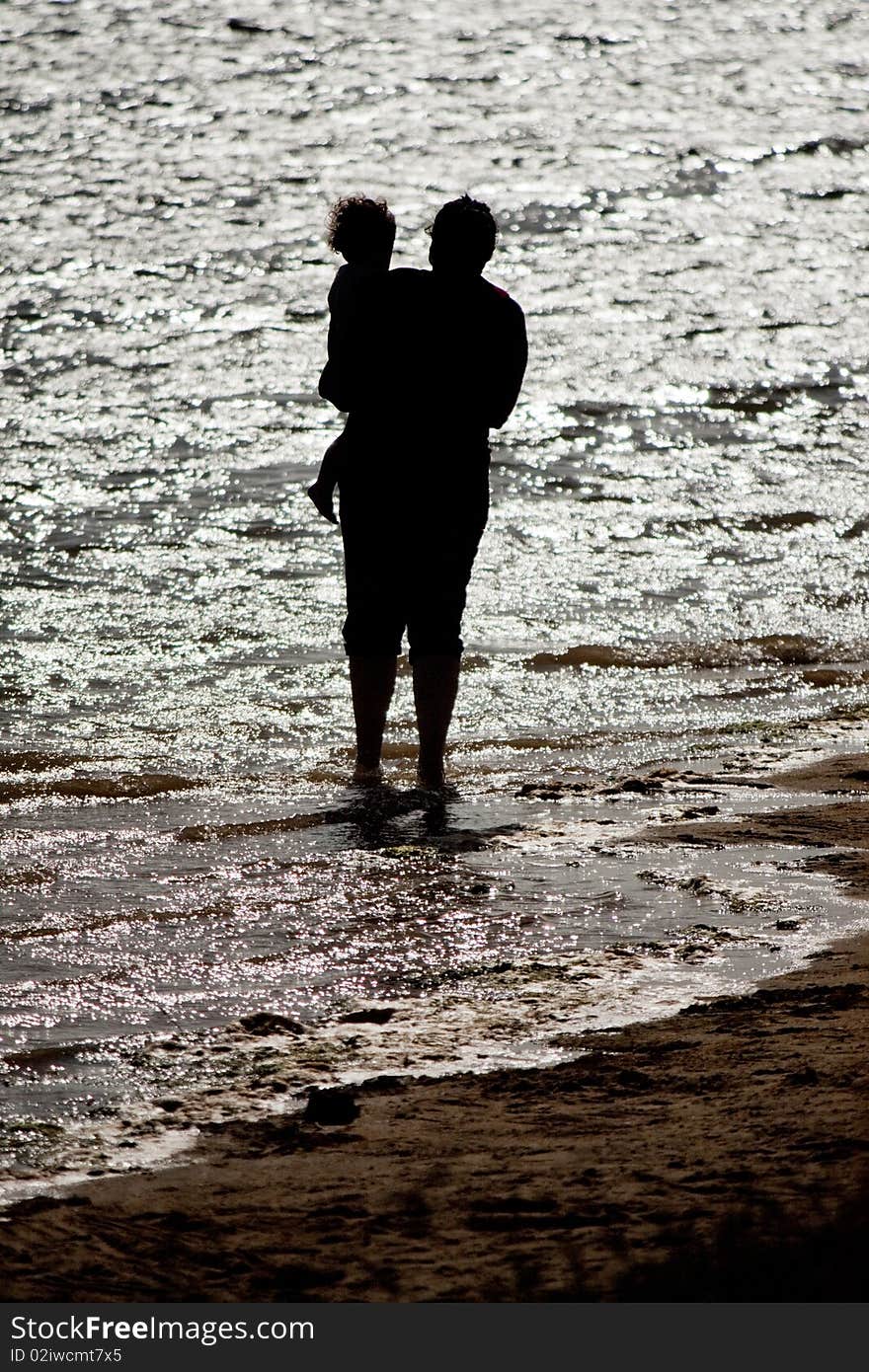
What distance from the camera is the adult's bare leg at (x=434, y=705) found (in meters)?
5.02

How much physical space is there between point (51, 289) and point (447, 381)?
10.5 meters

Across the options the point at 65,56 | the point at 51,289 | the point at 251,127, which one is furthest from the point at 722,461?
the point at 65,56

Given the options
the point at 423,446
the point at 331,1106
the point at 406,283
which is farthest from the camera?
the point at 423,446

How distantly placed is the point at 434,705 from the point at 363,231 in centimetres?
144

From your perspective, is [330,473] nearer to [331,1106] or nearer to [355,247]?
[355,247]

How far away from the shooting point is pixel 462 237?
463 cm

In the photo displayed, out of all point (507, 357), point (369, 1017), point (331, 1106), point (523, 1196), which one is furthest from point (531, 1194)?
point (507, 357)

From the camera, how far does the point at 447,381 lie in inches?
189

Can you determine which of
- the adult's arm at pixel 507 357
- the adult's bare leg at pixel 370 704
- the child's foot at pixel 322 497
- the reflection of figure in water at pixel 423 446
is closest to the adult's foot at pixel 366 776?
A: the adult's bare leg at pixel 370 704

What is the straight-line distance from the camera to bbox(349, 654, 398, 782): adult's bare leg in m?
5.08

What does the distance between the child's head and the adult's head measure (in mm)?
142

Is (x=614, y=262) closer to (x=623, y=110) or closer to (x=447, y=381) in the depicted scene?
(x=623, y=110)

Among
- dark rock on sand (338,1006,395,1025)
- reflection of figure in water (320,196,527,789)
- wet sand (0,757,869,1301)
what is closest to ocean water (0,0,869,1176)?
dark rock on sand (338,1006,395,1025)

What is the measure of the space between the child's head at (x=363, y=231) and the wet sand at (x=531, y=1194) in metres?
2.49
